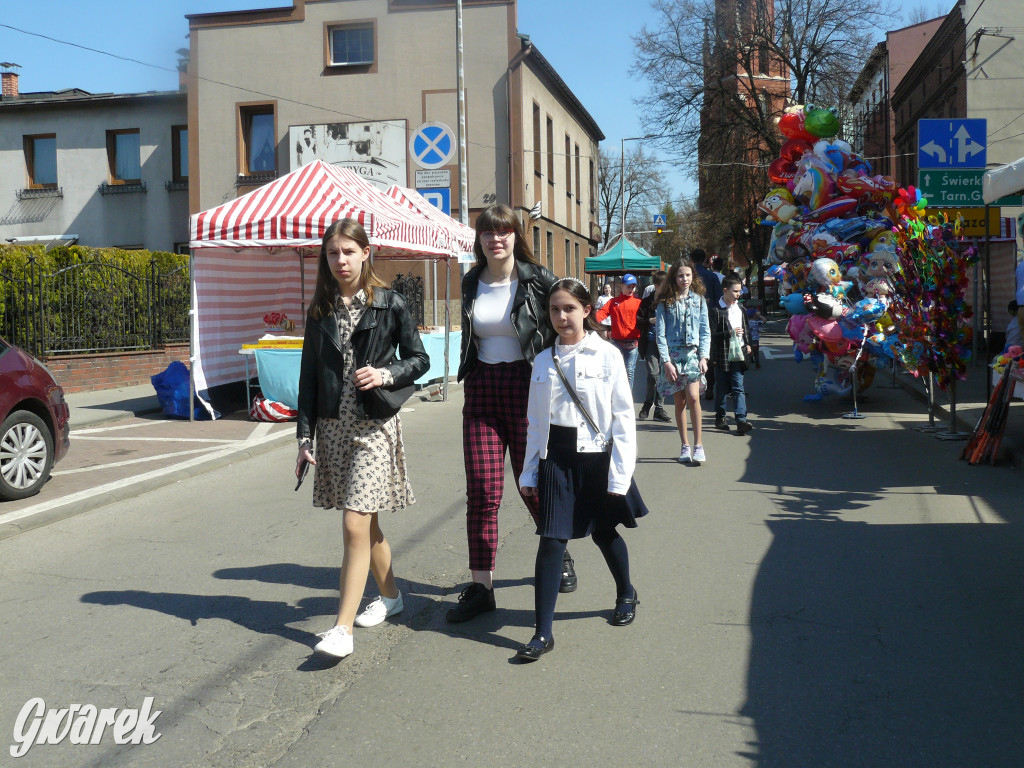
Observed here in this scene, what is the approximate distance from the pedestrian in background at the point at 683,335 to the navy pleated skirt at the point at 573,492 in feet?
16.1

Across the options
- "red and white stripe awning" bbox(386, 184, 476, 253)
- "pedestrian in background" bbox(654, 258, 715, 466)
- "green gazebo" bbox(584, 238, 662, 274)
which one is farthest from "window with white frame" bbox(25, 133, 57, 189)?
"pedestrian in background" bbox(654, 258, 715, 466)

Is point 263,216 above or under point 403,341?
above

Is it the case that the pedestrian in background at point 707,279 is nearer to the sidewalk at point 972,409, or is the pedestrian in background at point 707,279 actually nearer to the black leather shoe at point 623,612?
the sidewalk at point 972,409

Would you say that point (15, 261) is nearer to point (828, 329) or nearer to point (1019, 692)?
point (828, 329)

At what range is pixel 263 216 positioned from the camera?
12.3 meters

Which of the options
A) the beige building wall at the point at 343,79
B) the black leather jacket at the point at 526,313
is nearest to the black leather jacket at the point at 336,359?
the black leather jacket at the point at 526,313

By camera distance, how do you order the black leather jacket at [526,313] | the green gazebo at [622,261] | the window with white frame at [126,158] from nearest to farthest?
the black leather jacket at [526,313]
the window with white frame at [126,158]
the green gazebo at [622,261]

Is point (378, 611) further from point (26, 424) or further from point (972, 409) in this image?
point (972, 409)

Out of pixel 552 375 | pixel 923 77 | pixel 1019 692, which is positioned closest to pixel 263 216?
pixel 552 375

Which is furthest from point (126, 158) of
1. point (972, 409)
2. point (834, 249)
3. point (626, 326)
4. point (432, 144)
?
point (972, 409)

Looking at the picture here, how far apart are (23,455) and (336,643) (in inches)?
191

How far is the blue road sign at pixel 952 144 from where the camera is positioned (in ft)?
43.0

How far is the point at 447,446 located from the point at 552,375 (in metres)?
6.39

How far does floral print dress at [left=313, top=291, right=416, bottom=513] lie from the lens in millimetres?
4309
